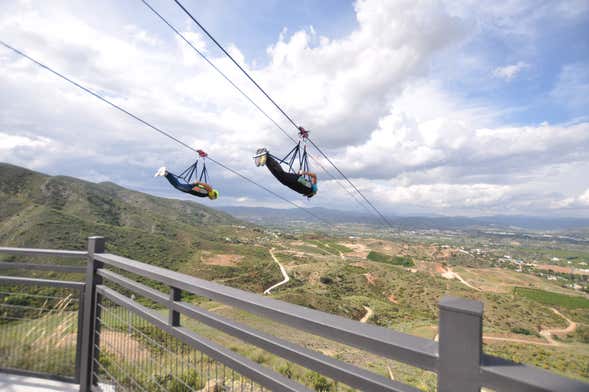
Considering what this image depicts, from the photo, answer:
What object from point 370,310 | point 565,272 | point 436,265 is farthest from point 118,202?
point 565,272

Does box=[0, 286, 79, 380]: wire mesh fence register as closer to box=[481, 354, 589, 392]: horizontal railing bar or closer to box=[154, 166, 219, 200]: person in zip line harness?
box=[481, 354, 589, 392]: horizontal railing bar

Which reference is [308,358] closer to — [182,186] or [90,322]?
[90,322]

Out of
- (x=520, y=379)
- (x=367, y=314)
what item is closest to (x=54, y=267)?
(x=520, y=379)

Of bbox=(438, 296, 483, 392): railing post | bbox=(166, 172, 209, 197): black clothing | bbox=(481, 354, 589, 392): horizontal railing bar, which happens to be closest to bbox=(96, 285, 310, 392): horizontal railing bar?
bbox=(438, 296, 483, 392): railing post

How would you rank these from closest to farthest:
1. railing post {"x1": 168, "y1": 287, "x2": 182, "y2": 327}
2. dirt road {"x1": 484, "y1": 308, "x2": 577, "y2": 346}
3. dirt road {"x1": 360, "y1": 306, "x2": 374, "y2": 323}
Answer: railing post {"x1": 168, "y1": 287, "x2": 182, "y2": 327} → dirt road {"x1": 484, "y1": 308, "x2": 577, "y2": 346} → dirt road {"x1": 360, "y1": 306, "x2": 374, "y2": 323}

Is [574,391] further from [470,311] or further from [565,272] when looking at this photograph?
[565,272]

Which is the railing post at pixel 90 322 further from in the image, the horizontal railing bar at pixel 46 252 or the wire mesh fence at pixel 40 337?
the wire mesh fence at pixel 40 337

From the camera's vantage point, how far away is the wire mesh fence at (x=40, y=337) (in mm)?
3180

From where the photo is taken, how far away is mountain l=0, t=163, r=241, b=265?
42.7 m

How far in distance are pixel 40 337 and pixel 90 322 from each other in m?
1.05

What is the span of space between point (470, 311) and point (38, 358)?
14.3 feet

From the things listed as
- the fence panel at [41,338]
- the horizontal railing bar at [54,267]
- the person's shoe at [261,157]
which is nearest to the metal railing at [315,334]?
the horizontal railing bar at [54,267]

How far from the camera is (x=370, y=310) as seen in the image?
1332 inches

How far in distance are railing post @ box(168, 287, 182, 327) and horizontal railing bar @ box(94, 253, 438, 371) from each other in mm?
136
